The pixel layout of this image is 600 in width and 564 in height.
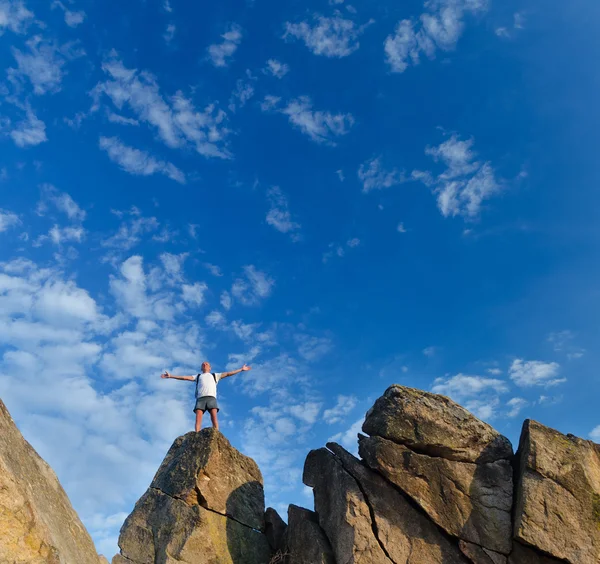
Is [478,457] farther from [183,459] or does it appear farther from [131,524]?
[131,524]

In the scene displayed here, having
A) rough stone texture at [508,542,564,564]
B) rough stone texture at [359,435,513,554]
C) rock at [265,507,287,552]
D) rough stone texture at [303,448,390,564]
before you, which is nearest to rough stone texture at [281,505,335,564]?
rough stone texture at [303,448,390,564]

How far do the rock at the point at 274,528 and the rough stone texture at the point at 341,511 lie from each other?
212 cm

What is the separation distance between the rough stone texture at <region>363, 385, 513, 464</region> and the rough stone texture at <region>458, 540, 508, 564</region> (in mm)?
3063

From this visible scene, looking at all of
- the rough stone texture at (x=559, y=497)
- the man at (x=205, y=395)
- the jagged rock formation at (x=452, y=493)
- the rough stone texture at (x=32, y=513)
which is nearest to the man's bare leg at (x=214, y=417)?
the man at (x=205, y=395)

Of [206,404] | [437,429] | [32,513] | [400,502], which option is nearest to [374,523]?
[400,502]

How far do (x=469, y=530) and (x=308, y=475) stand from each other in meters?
7.10

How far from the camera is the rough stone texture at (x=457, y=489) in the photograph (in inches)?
752

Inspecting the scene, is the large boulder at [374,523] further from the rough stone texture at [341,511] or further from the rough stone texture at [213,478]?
the rough stone texture at [213,478]

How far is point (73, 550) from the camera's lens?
1202 cm

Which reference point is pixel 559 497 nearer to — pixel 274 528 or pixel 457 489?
pixel 457 489

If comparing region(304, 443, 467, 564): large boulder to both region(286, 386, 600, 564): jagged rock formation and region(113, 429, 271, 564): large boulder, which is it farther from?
region(113, 429, 271, 564): large boulder

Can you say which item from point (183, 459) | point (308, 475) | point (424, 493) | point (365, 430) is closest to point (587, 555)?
point (424, 493)

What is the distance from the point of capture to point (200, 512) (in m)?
20.6

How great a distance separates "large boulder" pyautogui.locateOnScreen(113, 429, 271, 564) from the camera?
65.5 ft
